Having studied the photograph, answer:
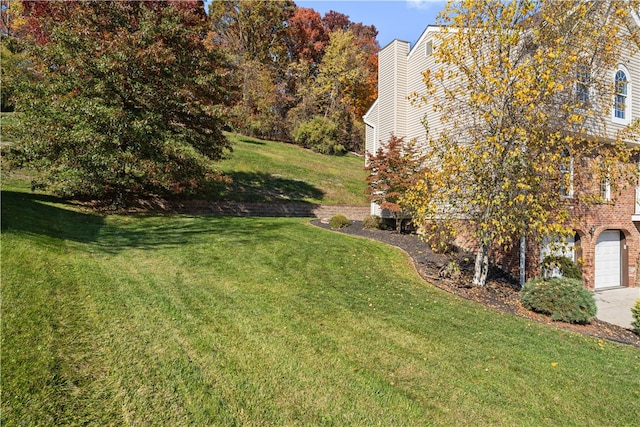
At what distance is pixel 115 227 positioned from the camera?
10141mm

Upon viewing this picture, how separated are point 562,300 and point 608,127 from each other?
7.90 meters

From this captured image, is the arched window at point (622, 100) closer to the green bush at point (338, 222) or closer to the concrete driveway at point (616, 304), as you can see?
the concrete driveway at point (616, 304)

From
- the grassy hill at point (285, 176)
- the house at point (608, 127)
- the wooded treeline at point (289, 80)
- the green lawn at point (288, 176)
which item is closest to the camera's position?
the house at point (608, 127)

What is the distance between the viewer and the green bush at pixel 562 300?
24.4 ft

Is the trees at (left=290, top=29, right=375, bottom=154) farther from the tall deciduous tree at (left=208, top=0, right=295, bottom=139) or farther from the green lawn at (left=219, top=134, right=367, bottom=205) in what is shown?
the green lawn at (left=219, top=134, right=367, bottom=205)

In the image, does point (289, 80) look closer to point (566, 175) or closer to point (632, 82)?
point (632, 82)

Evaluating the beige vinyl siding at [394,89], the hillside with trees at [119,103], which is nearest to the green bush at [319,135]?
the beige vinyl siding at [394,89]

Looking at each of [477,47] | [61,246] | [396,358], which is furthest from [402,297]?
[61,246]

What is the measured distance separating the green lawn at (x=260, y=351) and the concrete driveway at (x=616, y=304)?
11.4 ft

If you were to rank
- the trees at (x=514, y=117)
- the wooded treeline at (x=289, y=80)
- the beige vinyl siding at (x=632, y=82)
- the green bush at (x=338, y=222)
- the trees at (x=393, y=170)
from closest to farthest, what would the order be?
the trees at (x=514, y=117) < the trees at (x=393, y=170) < the beige vinyl siding at (x=632, y=82) < the green bush at (x=338, y=222) < the wooded treeline at (x=289, y=80)

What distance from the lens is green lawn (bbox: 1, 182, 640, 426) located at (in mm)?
3171

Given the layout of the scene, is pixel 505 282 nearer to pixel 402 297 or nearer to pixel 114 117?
pixel 402 297

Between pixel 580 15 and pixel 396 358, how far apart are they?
8.46 metres

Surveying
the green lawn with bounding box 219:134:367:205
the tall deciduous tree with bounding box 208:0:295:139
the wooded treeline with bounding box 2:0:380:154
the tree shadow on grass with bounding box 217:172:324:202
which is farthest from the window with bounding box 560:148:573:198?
the tall deciduous tree with bounding box 208:0:295:139
